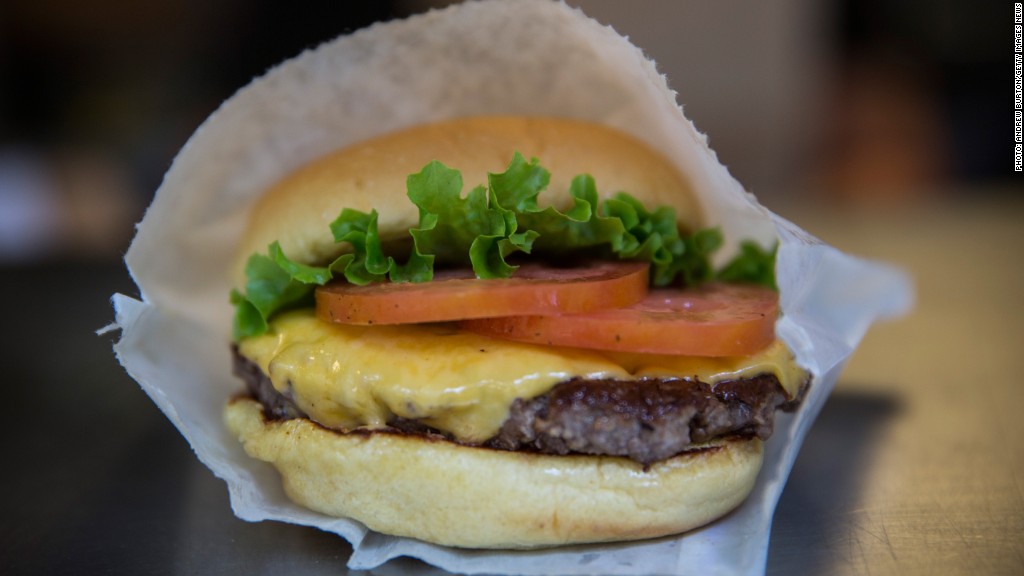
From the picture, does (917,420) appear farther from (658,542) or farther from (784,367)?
(658,542)

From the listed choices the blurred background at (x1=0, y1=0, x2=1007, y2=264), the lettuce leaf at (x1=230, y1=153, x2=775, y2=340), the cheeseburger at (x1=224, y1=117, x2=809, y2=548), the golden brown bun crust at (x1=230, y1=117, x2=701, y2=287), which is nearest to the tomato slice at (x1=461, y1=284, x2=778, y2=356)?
the cheeseburger at (x1=224, y1=117, x2=809, y2=548)

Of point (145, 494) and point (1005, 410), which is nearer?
point (145, 494)

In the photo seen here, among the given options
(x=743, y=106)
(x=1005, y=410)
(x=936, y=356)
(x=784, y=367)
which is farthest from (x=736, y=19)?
(x=784, y=367)

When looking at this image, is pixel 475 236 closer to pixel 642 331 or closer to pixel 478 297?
pixel 478 297

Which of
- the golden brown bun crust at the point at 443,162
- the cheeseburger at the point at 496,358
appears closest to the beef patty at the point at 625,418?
the cheeseburger at the point at 496,358

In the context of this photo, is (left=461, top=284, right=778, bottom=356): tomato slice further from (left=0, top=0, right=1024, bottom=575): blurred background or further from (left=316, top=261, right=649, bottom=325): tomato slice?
(left=0, top=0, right=1024, bottom=575): blurred background

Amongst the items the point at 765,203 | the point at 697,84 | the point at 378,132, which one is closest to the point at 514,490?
the point at 378,132

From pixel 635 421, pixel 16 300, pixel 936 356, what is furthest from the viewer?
pixel 16 300
